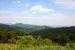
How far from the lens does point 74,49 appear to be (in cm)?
490

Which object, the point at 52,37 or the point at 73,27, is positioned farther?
the point at 73,27

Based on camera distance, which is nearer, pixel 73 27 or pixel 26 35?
pixel 26 35

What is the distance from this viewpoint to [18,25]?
9.02m

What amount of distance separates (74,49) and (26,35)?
12.0ft

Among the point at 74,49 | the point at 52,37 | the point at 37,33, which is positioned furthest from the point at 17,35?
the point at 74,49

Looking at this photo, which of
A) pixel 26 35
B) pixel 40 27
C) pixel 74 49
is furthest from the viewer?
pixel 40 27

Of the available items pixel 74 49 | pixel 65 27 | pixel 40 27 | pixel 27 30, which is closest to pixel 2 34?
pixel 27 30

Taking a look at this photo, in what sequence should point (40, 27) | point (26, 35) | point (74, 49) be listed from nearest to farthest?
point (74, 49) → point (26, 35) → point (40, 27)

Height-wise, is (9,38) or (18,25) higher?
(18,25)

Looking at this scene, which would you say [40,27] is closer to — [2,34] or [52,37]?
[52,37]

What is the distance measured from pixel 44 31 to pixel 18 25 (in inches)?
53.0

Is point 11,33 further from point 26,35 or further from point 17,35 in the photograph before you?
point 26,35

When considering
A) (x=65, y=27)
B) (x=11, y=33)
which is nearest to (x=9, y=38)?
(x=11, y=33)

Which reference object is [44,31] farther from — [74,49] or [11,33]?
[74,49]
